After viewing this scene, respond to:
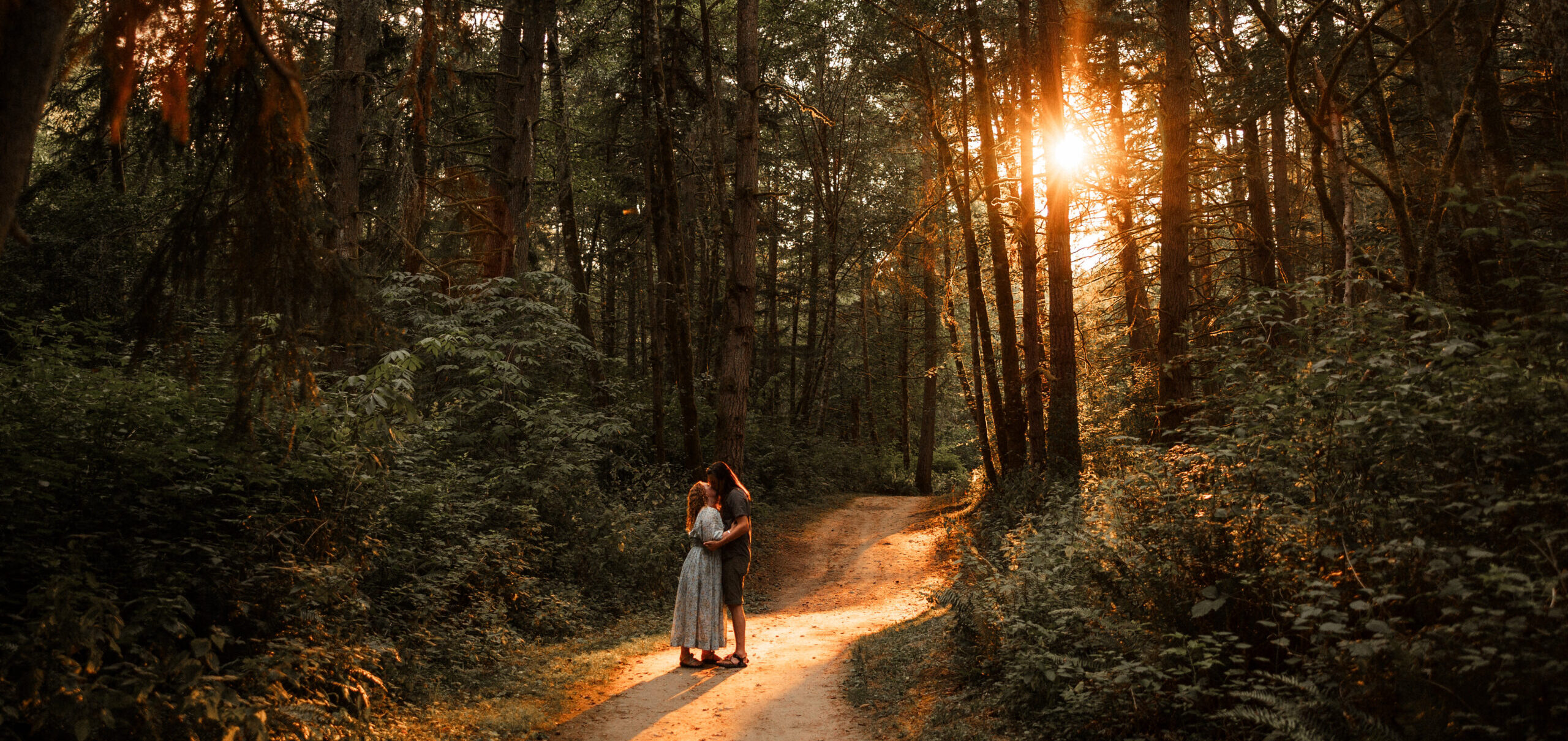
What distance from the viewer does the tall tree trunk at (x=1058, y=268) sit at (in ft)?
42.2

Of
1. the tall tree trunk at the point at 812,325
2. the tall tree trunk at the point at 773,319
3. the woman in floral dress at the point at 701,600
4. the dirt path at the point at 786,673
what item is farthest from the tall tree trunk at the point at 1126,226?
the tall tree trunk at the point at 773,319

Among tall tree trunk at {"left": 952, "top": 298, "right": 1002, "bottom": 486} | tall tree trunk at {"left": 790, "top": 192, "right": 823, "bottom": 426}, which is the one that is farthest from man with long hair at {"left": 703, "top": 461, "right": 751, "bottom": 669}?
tall tree trunk at {"left": 790, "top": 192, "right": 823, "bottom": 426}

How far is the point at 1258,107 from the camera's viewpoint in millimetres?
12492

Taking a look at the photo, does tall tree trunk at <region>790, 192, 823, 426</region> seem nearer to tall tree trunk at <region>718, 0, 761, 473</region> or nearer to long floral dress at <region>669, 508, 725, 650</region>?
tall tree trunk at <region>718, 0, 761, 473</region>

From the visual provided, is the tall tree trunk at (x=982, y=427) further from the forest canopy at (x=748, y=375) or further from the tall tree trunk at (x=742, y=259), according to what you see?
the tall tree trunk at (x=742, y=259)

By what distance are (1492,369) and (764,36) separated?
77.1 ft

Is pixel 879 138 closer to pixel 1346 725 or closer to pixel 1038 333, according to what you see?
pixel 1038 333

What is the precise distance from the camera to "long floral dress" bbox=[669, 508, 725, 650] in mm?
8266

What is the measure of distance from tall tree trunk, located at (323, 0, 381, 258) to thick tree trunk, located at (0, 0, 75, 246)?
26.4 ft

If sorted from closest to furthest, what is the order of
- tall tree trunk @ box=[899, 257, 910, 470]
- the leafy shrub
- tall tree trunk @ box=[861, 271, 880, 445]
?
the leafy shrub, tall tree trunk @ box=[861, 271, 880, 445], tall tree trunk @ box=[899, 257, 910, 470]

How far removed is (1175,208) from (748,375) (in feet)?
21.2

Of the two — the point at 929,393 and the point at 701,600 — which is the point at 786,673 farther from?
the point at 929,393

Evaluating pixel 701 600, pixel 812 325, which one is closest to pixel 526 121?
pixel 701 600

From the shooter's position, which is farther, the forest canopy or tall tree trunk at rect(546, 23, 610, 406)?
tall tree trunk at rect(546, 23, 610, 406)
